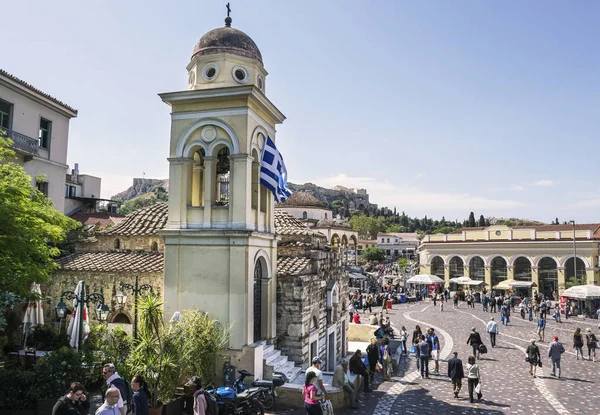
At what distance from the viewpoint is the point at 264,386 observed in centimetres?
1145

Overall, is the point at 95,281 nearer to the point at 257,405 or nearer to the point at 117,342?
the point at 117,342

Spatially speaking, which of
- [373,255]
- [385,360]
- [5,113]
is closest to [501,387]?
[385,360]

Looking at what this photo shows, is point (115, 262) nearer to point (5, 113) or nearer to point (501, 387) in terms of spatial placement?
point (5, 113)

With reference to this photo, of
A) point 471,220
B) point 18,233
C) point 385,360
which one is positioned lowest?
point 385,360

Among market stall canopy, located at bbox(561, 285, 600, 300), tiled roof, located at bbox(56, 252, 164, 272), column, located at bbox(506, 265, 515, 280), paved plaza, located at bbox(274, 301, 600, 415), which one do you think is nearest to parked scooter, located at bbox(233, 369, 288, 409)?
paved plaza, located at bbox(274, 301, 600, 415)

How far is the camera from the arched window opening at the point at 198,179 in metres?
14.1

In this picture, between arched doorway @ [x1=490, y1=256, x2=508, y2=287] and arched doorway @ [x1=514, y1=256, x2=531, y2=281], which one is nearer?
arched doorway @ [x1=514, y1=256, x2=531, y2=281]

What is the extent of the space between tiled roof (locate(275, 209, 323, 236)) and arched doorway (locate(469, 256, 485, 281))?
36.1 metres

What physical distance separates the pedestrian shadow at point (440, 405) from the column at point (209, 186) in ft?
25.0

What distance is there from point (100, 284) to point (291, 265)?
20.9ft

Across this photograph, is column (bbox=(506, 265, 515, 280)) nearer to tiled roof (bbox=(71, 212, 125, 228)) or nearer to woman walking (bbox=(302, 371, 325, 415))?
tiled roof (bbox=(71, 212, 125, 228))

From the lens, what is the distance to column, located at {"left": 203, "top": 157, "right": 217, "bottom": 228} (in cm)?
1302

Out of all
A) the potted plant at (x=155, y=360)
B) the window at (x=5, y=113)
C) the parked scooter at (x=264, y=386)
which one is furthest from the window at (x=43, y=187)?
the parked scooter at (x=264, y=386)

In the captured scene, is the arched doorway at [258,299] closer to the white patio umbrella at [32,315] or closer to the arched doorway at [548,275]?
the white patio umbrella at [32,315]
